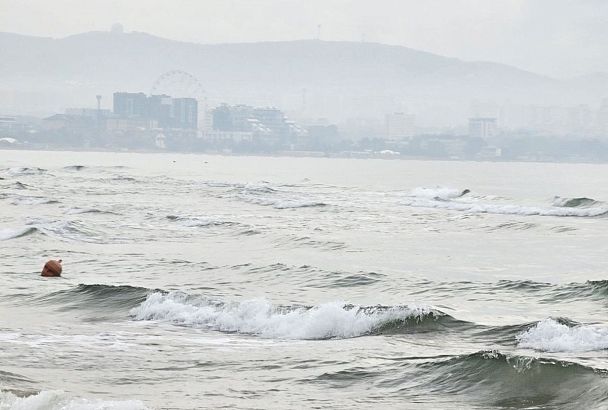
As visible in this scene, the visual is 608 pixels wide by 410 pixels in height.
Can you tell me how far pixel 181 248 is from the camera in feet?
110

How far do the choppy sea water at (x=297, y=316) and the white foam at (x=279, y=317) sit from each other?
0.04 meters

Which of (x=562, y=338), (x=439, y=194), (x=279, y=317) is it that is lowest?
(x=439, y=194)

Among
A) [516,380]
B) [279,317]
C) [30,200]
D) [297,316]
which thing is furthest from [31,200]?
[516,380]

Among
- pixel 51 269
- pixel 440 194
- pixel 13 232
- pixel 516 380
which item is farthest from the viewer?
pixel 440 194

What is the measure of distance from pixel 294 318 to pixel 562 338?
504 centimetres

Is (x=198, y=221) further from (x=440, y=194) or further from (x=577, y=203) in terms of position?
(x=440, y=194)

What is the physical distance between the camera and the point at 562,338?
16188 mm

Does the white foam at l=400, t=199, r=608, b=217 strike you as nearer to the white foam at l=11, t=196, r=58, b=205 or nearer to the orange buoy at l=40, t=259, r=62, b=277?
the white foam at l=11, t=196, r=58, b=205

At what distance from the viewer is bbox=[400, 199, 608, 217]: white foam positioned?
56.1m

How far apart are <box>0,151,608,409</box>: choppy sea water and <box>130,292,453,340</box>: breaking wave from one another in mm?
41

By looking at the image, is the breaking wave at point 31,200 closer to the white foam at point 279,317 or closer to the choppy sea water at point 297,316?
the choppy sea water at point 297,316

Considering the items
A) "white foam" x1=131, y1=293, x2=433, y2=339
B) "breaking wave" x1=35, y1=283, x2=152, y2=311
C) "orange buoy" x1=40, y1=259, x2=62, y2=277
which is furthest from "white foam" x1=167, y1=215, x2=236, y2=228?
"white foam" x1=131, y1=293, x2=433, y2=339

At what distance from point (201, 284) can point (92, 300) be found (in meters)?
3.50

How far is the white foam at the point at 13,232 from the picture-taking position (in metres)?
35.2
